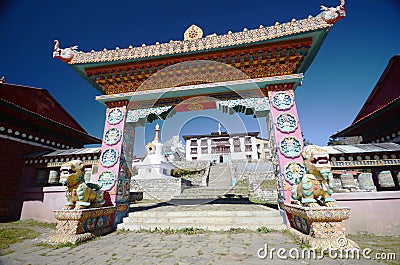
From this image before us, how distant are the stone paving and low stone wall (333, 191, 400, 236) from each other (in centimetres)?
204

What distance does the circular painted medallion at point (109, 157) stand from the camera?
6.21 m

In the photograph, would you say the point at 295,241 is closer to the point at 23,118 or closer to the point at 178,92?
the point at 178,92

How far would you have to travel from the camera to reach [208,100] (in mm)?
6953

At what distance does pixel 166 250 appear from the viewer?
12.2ft

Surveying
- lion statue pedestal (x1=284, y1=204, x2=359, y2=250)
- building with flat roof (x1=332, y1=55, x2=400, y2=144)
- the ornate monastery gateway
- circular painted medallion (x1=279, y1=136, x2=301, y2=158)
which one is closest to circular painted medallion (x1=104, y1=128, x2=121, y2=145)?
the ornate monastery gateway

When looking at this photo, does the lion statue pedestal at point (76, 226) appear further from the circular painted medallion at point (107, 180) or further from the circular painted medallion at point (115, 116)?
the circular painted medallion at point (115, 116)

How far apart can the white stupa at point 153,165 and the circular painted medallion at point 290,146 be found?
46.1ft

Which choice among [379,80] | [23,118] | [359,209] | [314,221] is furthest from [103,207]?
[379,80]

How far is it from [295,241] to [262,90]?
4350 mm

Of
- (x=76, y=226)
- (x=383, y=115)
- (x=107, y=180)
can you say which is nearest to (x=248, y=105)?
(x=107, y=180)

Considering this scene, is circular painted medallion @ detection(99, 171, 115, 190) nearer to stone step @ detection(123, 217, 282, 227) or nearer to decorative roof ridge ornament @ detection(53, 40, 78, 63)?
stone step @ detection(123, 217, 282, 227)

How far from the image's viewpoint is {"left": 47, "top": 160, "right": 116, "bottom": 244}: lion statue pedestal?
14.1ft

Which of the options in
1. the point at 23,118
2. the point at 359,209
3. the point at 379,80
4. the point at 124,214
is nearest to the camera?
the point at 359,209

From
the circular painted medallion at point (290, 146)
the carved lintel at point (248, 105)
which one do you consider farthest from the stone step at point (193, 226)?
the carved lintel at point (248, 105)
